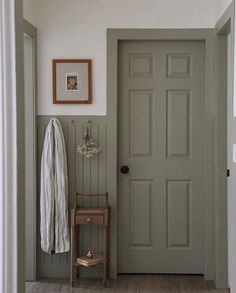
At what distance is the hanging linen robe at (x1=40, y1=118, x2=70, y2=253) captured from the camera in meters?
4.64

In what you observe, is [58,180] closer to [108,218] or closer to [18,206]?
[108,218]

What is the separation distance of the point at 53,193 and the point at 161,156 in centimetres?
99

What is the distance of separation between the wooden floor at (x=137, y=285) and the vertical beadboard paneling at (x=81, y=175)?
5.7 inches

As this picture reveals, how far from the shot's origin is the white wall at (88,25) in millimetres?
4672

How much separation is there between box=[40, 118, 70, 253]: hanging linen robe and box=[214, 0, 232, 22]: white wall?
5.26 feet

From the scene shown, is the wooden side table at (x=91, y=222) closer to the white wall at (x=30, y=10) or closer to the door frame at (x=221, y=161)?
the door frame at (x=221, y=161)

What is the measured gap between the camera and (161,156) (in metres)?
4.79

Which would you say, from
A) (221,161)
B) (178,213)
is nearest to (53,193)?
(178,213)

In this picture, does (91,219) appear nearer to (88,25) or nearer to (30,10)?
(88,25)

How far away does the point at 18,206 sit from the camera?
270cm

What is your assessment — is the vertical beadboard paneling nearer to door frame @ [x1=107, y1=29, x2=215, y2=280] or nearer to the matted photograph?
door frame @ [x1=107, y1=29, x2=215, y2=280]

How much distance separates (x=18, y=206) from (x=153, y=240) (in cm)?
234

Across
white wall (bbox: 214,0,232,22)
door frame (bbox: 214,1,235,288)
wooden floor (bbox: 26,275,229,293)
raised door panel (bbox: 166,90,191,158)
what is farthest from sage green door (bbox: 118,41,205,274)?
white wall (bbox: 214,0,232,22)

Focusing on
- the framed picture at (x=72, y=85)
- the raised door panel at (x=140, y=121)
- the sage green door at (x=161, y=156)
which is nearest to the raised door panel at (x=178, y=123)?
the sage green door at (x=161, y=156)
